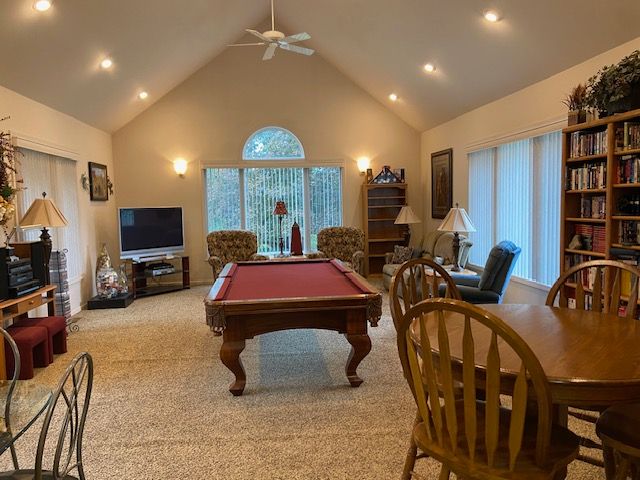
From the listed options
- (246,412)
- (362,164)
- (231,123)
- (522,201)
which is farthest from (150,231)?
(522,201)

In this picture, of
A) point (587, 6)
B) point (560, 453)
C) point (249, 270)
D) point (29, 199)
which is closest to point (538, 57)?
point (587, 6)

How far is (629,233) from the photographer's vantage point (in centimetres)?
334

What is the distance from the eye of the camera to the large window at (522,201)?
4.73m

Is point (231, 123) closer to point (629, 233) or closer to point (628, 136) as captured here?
point (628, 136)

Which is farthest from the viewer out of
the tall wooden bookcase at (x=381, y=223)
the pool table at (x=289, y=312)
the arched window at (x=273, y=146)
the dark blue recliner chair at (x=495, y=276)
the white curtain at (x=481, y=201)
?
the tall wooden bookcase at (x=381, y=223)

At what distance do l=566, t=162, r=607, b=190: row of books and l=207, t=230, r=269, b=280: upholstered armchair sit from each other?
445cm

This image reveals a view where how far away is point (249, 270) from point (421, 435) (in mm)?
3134

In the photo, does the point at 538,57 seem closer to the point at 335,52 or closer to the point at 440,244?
the point at 440,244

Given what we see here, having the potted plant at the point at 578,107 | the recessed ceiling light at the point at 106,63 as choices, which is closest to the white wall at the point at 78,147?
the recessed ceiling light at the point at 106,63

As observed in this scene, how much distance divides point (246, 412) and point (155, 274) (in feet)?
14.9

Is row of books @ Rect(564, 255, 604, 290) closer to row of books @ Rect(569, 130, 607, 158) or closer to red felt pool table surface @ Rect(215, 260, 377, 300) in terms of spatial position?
row of books @ Rect(569, 130, 607, 158)

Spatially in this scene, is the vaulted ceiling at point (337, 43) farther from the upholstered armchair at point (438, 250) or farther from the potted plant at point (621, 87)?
the upholstered armchair at point (438, 250)

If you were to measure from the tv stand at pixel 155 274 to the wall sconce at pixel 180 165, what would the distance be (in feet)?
4.78

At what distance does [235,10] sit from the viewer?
20.4ft
